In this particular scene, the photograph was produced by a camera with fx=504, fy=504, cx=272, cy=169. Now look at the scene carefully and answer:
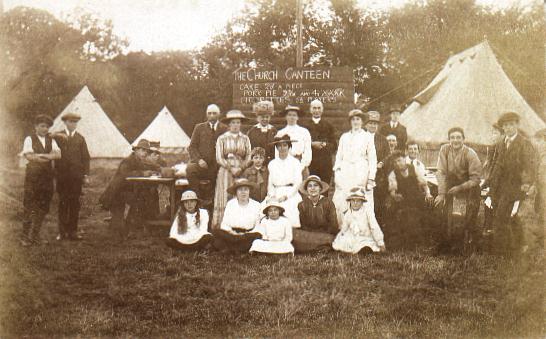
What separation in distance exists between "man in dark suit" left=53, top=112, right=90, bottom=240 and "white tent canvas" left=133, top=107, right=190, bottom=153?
12.8 metres

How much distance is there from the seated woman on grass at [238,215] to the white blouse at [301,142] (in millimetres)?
829

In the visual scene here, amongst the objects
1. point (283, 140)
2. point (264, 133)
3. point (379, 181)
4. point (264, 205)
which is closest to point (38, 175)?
point (264, 205)

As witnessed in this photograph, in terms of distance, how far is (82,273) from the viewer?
4621mm

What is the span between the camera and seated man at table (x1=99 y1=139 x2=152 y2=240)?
6590 millimetres

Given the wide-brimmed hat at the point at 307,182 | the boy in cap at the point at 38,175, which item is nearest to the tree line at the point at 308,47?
the boy in cap at the point at 38,175

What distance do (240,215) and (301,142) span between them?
130 cm

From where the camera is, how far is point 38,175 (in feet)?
18.6

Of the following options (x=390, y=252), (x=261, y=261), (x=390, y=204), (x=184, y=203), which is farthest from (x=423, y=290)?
(x=184, y=203)

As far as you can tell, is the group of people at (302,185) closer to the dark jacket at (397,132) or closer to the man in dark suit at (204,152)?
the man in dark suit at (204,152)

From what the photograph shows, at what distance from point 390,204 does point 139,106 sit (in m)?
13.7

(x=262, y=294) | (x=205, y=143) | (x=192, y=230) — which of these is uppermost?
(x=205, y=143)

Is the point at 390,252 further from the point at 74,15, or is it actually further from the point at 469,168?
the point at 74,15

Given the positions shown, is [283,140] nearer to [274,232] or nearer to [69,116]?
[274,232]

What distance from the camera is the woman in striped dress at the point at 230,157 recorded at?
6.20 m
